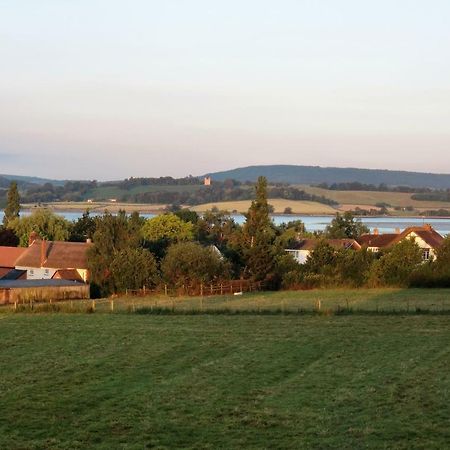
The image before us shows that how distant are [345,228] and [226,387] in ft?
283

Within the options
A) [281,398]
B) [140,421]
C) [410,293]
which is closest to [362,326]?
[281,398]

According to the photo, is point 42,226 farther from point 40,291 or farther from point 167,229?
point 40,291

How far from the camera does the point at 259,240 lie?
61812 mm

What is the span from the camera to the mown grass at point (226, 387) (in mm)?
12945

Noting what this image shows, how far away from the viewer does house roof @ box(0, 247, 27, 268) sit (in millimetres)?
70281

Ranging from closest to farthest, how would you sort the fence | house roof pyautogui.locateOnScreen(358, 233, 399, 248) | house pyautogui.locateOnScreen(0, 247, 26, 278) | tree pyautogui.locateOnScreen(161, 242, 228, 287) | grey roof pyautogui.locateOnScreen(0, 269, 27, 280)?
the fence < tree pyautogui.locateOnScreen(161, 242, 228, 287) < grey roof pyautogui.locateOnScreen(0, 269, 27, 280) < house pyautogui.locateOnScreen(0, 247, 26, 278) < house roof pyautogui.locateOnScreen(358, 233, 399, 248)

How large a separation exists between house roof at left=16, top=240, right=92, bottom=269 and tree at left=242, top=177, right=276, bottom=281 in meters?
11.9

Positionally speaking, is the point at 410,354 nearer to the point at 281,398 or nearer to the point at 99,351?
the point at 281,398

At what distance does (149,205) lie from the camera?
19750 cm

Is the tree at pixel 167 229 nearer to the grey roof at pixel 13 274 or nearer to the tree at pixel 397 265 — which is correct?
the grey roof at pixel 13 274

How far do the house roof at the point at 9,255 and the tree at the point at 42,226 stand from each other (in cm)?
721

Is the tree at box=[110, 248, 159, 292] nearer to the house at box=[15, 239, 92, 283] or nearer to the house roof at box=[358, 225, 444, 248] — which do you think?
the house at box=[15, 239, 92, 283]

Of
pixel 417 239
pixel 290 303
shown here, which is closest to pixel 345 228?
pixel 417 239

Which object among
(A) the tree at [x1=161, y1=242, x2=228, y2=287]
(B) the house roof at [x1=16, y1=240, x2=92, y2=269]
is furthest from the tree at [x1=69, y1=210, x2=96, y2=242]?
(A) the tree at [x1=161, y1=242, x2=228, y2=287]
